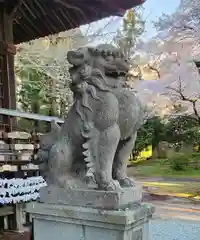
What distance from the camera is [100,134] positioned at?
218cm

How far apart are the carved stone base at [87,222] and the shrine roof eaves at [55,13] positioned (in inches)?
132

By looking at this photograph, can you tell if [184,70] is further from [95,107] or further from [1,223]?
[95,107]

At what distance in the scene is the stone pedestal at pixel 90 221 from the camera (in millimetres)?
1999

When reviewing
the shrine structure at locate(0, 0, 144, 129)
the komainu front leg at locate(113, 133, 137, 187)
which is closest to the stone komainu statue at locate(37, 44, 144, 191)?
the komainu front leg at locate(113, 133, 137, 187)

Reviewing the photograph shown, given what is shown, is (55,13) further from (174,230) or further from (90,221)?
(90,221)

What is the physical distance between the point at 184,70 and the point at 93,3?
6.60 metres

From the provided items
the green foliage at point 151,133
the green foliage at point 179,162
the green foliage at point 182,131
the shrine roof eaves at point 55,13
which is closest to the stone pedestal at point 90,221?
the shrine roof eaves at point 55,13

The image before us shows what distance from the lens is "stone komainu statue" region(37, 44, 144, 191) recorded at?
2164 millimetres

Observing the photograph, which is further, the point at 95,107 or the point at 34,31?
the point at 34,31

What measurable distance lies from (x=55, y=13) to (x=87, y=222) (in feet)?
14.1

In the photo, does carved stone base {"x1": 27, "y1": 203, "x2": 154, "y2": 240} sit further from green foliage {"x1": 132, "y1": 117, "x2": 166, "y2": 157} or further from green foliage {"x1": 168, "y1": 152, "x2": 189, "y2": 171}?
A: green foliage {"x1": 132, "y1": 117, "x2": 166, "y2": 157}

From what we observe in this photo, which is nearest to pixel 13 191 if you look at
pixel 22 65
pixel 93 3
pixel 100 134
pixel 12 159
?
pixel 12 159

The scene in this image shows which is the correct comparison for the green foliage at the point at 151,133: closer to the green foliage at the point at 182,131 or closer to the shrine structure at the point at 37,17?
the green foliage at the point at 182,131

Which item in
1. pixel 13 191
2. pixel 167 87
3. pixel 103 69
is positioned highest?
pixel 167 87
